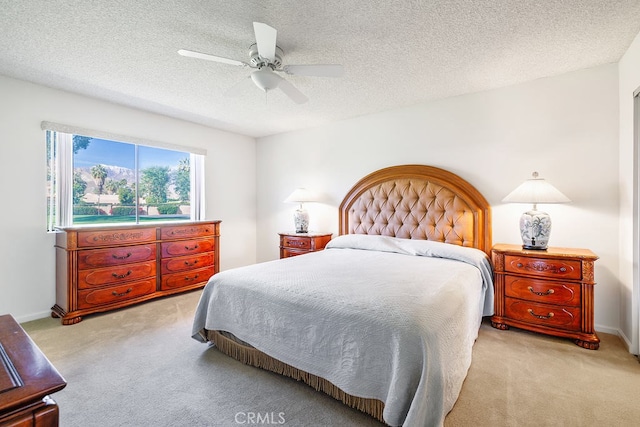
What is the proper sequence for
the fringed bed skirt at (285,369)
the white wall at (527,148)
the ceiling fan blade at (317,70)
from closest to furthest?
1. the fringed bed skirt at (285,369)
2. the ceiling fan blade at (317,70)
3. the white wall at (527,148)

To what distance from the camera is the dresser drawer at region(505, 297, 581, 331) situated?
2355 mm

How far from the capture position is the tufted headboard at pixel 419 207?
10.3ft

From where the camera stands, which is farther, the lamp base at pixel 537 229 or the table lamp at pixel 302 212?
the table lamp at pixel 302 212

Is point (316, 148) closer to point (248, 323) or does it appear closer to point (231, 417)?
point (248, 323)

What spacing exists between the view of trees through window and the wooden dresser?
0.59 m

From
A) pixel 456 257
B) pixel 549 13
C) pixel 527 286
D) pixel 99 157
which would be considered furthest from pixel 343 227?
pixel 99 157

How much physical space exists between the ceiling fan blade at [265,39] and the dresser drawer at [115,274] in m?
2.80

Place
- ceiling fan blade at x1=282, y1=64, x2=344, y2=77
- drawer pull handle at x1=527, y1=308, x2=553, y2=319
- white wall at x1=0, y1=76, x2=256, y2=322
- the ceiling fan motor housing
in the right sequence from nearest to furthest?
ceiling fan blade at x1=282, y1=64, x2=344, y2=77 < the ceiling fan motor housing < drawer pull handle at x1=527, y1=308, x2=553, y2=319 < white wall at x1=0, y1=76, x2=256, y2=322

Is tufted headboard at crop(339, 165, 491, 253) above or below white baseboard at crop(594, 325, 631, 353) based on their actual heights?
above

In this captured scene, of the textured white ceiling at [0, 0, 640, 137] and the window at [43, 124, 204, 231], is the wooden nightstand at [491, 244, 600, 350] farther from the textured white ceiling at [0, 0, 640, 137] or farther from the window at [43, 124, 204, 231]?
the window at [43, 124, 204, 231]

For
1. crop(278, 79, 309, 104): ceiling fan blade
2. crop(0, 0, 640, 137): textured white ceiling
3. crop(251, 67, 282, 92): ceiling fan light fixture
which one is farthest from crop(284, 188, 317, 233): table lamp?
crop(251, 67, 282, 92): ceiling fan light fixture

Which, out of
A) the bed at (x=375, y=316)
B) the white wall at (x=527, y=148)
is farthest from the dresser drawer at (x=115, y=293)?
the white wall at (x=527, y=148)

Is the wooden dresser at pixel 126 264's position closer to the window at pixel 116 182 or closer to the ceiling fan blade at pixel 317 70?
the window at pixel 116 182

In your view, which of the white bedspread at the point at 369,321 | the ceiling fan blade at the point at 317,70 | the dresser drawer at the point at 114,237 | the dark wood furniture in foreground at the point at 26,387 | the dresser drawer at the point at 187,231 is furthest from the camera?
the dresser drawer at the point at 187,231
